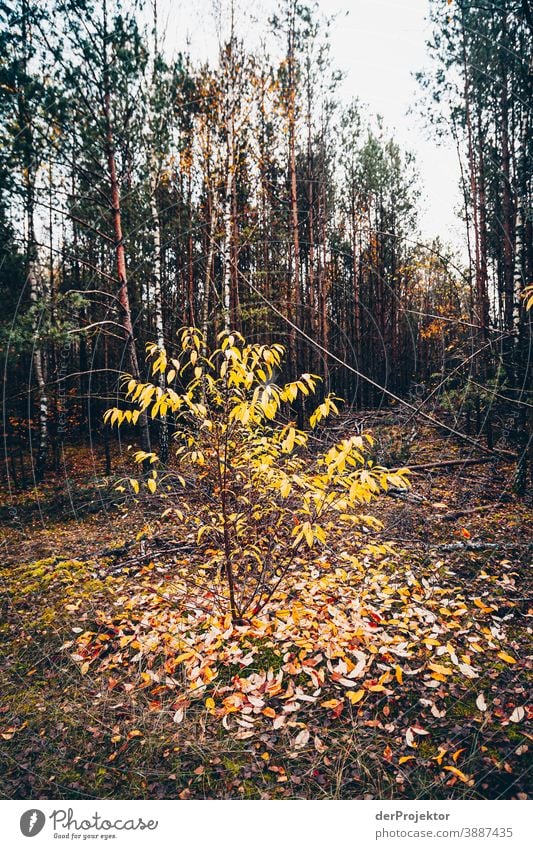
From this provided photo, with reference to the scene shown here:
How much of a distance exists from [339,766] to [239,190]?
1031cm

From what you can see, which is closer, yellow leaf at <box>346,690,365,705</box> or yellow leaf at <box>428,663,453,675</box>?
yellow leaf at <box>346,690,365,705</box>

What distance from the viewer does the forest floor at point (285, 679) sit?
1846 millimetres

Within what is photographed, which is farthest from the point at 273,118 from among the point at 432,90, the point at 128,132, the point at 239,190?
the point at 128,132

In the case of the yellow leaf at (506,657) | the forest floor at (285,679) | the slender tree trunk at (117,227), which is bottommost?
the forest floor at (285,679)

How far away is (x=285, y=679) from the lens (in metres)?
2.44

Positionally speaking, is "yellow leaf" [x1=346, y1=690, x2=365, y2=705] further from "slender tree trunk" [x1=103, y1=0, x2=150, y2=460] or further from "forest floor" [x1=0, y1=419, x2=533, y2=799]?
"slender tree trunk" [x1=103, y1=0, x2=150, y2=460]

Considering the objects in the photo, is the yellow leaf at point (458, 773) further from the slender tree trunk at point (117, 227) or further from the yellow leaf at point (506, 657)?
the slender tree trunk at point (117, 227)

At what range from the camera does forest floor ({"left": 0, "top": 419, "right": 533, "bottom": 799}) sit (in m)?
1.85

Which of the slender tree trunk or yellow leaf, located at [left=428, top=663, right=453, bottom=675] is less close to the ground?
the slender tree trunk

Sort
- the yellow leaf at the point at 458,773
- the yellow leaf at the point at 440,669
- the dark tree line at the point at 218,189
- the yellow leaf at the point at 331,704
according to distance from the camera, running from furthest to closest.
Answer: the dark tree line at the point at 218,189 < the yellow leaf at the point at 440,669 < the yellow leaf at the point at 331,704 < the yellow leaf at the point at 458,773

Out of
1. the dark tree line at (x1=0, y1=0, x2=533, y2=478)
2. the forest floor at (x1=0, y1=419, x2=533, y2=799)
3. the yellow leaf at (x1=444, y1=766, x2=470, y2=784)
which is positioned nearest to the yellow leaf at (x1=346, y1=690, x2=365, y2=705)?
the forest floor at (x1=0, y1=419, x2=533, y2=799)

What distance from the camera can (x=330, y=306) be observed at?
13.1 meters

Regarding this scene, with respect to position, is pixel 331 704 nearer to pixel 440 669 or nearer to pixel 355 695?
pixel 355 695

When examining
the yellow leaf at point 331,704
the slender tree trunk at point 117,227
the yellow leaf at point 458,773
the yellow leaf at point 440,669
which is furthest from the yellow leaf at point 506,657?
the slender tree trunk at point 117,227
